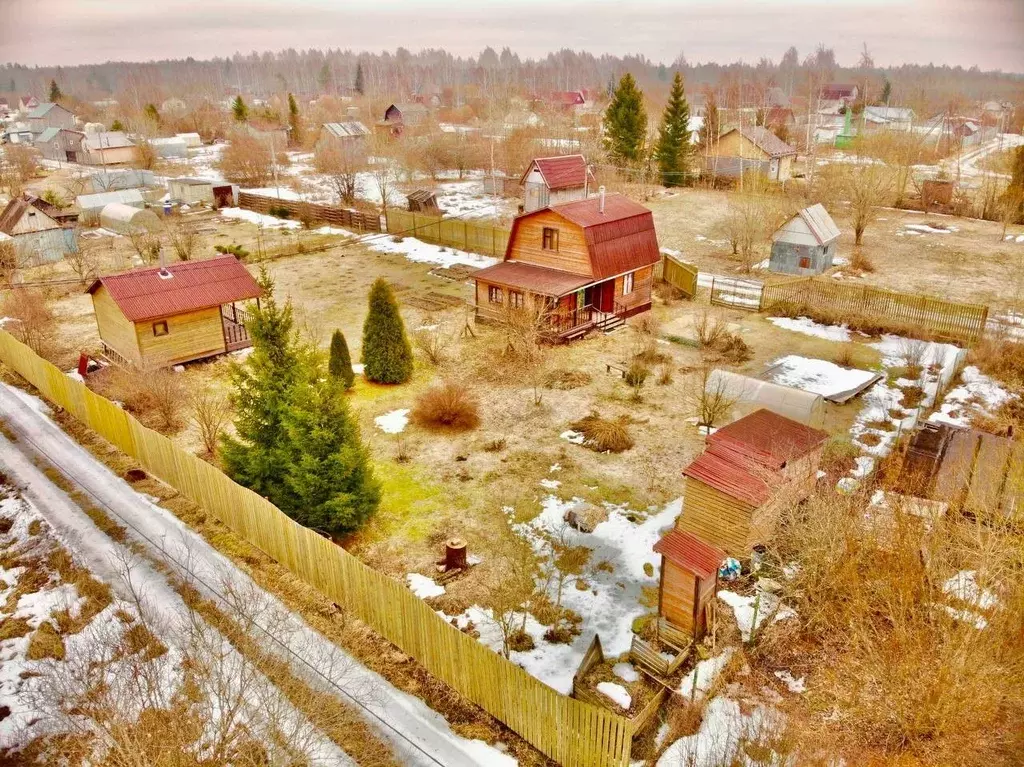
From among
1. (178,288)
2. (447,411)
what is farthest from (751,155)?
(178,288)

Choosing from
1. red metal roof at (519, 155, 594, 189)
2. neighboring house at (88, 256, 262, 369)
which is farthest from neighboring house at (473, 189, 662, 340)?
red metal roof at (519, 155, 594, 189)

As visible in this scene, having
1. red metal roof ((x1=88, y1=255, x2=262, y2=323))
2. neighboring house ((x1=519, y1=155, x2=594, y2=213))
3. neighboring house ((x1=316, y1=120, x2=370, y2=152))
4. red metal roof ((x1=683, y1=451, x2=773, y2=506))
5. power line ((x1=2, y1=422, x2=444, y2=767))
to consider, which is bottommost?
power line ((x1=2, y1=422, x2=444, y2=767))

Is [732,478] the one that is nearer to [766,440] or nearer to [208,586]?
[766,440]

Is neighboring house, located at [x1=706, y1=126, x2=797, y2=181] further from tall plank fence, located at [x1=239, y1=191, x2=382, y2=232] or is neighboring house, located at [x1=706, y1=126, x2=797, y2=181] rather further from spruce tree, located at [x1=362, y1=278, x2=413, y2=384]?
spruce tree, located at [x1=362, y1=278, x2=413, y2=384]

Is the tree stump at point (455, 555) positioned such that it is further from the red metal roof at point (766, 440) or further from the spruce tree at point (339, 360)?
the spruce tree at point (339, 360)

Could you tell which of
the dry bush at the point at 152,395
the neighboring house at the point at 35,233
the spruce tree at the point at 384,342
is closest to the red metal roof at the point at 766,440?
the spruce tree at the point at 384,342

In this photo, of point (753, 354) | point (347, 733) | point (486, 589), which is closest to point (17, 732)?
point (347, 733)
